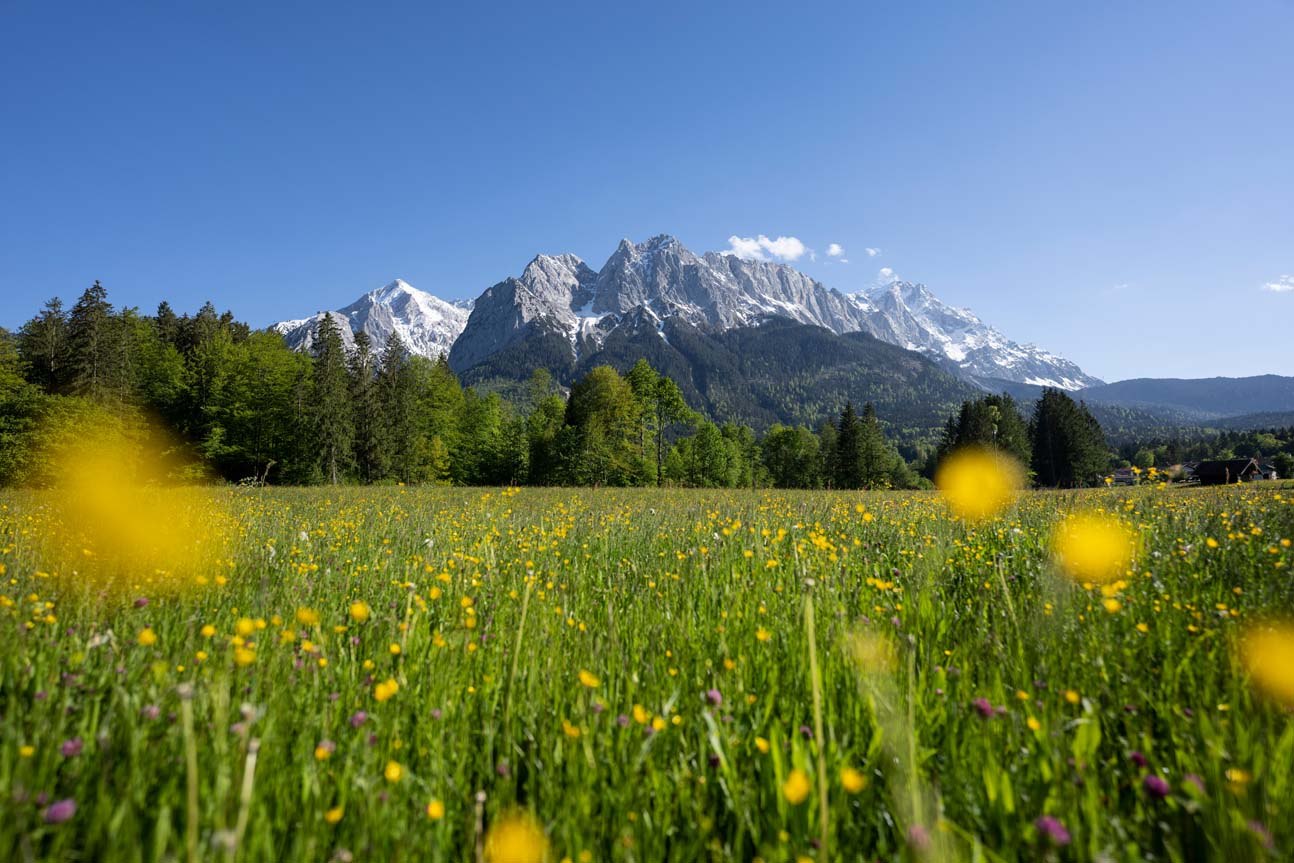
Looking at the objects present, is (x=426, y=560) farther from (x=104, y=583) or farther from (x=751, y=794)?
(x=751, y=794)

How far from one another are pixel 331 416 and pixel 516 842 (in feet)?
142

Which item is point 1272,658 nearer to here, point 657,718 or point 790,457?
point 657,718

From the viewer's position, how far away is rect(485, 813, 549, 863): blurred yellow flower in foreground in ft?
4.12

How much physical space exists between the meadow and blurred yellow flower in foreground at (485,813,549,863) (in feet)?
0.04

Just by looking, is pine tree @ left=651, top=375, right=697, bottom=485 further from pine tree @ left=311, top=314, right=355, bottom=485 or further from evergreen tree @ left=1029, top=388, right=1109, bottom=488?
evergreen tree @ left=1029, top=388, right=1109, bottom=488

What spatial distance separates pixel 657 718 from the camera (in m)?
1.68

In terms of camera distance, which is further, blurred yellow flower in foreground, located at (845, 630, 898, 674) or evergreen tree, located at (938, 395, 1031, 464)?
evergreen tree, located at (938, 395, 1031, 464)

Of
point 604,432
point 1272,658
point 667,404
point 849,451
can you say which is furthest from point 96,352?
point 849,451

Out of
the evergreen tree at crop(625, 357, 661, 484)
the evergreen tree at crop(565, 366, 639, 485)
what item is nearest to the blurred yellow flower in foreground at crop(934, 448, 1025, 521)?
the evergreen tree at crop(565, 366, 639, 485)

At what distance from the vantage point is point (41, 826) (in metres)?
1.21

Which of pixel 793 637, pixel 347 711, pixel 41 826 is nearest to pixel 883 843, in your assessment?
pixel 793 637

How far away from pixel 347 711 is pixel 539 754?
75 cm

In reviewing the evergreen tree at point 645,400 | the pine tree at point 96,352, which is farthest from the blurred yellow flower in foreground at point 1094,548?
the pine tree at point 96,352

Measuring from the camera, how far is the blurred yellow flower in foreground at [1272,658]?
6.45 feet
